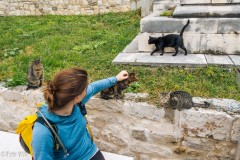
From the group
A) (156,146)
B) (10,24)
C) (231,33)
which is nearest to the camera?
(156,146)

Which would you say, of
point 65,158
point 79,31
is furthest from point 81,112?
point 79,31

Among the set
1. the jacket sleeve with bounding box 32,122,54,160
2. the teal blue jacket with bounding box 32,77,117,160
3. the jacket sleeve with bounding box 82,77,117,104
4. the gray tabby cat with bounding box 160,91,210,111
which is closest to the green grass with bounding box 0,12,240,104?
the gray tabby cat with bounding box 160,91,210,111

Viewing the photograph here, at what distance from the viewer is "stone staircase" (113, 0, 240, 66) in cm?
449

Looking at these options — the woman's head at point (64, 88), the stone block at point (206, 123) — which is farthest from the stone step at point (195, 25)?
the woman's head at point (64, 88)

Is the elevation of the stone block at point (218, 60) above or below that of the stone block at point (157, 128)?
above

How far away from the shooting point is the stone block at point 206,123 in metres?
3.03

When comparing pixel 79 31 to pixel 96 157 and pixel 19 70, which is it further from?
pixel 96 157

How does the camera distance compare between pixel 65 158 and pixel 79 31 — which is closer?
pixel 65 158

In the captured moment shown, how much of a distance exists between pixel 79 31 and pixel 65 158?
5663mm

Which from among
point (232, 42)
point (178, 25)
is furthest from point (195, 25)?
point (232, 42)

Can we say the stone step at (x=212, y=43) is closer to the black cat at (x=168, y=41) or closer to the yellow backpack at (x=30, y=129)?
the black cat at (x=168, y=41)

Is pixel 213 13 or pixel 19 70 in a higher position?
pixel 213 13

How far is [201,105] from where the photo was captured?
3.14 m

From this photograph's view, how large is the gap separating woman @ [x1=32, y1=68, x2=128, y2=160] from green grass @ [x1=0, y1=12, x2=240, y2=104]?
1441mm
